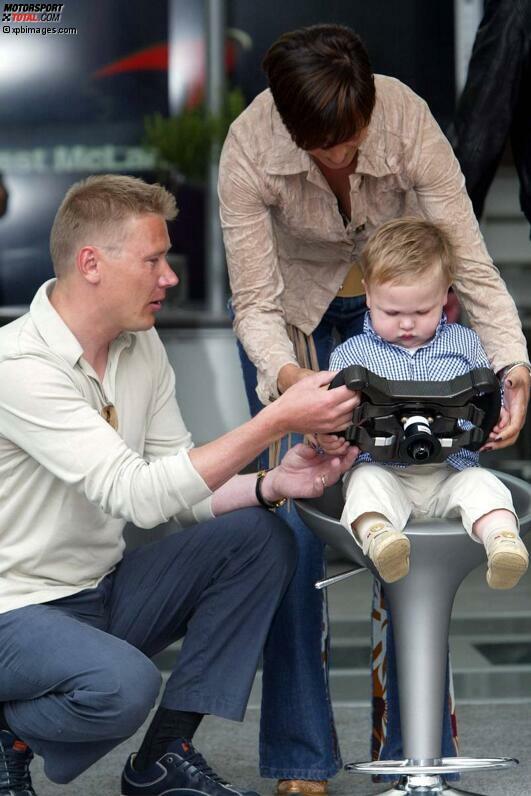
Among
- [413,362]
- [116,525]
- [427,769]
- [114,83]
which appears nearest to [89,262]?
[116,525]

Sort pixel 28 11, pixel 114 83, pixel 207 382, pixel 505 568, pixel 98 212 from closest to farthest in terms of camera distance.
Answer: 1. pixel 505 568
2. pixel 98 212
3. pixel 28 11
4. pixel 207 382
5. pixel 114 83

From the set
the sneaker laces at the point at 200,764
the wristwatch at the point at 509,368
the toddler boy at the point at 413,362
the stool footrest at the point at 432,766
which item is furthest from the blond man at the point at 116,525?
the wristwatch at the point at 509,368

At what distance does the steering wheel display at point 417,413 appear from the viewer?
2.15 m

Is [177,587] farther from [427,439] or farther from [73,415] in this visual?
[427,439]

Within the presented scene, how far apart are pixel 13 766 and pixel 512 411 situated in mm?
1053

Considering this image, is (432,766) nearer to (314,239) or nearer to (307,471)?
(307,471)

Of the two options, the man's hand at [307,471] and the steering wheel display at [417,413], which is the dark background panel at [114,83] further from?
the steering wheel display at [417,413]

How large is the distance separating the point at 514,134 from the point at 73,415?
1387 mm

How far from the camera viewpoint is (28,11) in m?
4.79

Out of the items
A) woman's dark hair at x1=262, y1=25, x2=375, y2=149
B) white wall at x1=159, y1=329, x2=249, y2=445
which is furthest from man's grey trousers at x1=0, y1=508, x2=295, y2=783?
white wall at x1=159, y1=329, x2=249, y2=445

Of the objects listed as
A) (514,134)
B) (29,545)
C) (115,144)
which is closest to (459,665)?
(514,134)

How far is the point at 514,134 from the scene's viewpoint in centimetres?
309

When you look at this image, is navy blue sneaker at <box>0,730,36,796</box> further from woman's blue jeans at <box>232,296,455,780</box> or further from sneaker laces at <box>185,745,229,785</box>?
woman's blue jeans at <box>232,296,455,780</box>

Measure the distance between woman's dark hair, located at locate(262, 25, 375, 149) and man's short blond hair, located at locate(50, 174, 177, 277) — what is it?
10.9 inches
